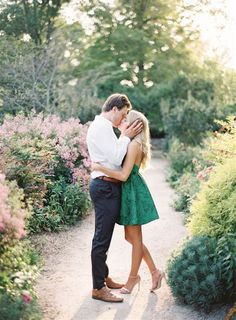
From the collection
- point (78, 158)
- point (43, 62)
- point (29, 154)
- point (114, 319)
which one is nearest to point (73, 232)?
point (29, 154)

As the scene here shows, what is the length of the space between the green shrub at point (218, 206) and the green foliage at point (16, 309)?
2103mm

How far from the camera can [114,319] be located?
5051 mm

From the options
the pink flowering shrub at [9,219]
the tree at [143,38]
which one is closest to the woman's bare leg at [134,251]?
the pink flowering shrub at [9,219]

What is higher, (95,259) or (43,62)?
(95,259)

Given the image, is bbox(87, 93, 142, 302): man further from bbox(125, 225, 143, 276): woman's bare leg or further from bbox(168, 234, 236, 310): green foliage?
bbox(168, 234, 236, 310): green foliage

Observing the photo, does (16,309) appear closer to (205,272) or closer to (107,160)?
(107,160)

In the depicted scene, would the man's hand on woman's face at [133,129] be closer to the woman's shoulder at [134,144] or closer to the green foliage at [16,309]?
the woman's shoulder at [134,144]

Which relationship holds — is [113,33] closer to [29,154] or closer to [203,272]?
[29,154]

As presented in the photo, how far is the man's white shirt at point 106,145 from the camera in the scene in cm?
524

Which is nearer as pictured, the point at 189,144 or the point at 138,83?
the point at 189,144

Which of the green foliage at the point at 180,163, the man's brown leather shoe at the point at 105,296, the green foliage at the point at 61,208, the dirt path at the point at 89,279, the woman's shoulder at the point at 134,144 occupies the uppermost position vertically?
the woman's shoulder at the point at 134,144

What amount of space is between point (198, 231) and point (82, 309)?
1.48 m

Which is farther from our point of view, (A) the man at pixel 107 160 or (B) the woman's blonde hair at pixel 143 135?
(B) the woman's blonde hair at pixel 143 135

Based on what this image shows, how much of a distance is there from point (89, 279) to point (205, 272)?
1.64 metres
